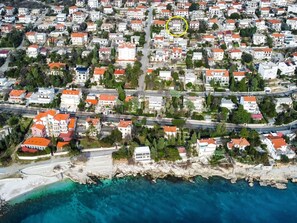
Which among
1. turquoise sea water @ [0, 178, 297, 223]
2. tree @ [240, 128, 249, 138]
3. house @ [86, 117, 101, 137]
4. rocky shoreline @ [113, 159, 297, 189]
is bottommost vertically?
turquoise sea water @ [0, 178, 297, 223]

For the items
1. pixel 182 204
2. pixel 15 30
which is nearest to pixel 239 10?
pixel 15 30

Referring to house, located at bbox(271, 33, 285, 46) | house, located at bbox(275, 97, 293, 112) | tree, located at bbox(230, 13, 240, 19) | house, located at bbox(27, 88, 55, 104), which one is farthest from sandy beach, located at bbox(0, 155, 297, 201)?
tree, located at bbox(230, 13, 240, 19)

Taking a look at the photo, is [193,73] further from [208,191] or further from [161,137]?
[208,191]

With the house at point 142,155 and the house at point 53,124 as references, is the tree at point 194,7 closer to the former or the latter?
the house at point 53,124

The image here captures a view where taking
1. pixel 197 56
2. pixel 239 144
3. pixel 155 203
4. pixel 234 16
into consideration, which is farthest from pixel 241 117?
pixel 234 16

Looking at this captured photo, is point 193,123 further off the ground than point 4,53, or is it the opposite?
point 4,53

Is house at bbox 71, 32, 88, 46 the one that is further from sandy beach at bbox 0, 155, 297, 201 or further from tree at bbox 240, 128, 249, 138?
tree at bbox 240, 128, 249, 138

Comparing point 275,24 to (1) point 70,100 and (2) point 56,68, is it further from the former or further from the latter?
(1) point 70,100
